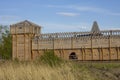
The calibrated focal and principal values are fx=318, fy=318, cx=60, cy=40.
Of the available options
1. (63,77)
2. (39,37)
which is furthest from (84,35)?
(63,77)

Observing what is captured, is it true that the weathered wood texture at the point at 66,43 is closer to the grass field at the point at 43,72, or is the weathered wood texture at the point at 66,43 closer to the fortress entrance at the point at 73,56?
the fortress entrance at the point at 73,56

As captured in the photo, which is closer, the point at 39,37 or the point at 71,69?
the point at 71,69

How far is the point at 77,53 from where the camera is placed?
52.3 meters

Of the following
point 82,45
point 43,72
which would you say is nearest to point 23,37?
point 82,45

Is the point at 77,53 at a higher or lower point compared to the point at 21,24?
lower

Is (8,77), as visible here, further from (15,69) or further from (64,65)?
(64,65)

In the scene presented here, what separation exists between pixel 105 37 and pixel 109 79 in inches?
1488

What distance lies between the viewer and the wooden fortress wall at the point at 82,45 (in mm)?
49188

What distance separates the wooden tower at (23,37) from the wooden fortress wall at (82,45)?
993mm

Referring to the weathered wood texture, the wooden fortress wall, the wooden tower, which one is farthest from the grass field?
the wooden tower

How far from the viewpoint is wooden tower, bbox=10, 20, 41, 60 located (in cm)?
5584

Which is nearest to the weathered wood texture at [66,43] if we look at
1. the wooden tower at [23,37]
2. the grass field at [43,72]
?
the wooden tower at [23,37]

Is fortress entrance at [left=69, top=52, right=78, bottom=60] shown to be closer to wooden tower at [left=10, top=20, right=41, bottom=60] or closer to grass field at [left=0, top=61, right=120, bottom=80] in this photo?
wooden tower at [left=10, top=20, right=41, bottom=60]

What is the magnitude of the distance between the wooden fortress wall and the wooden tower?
993mm
